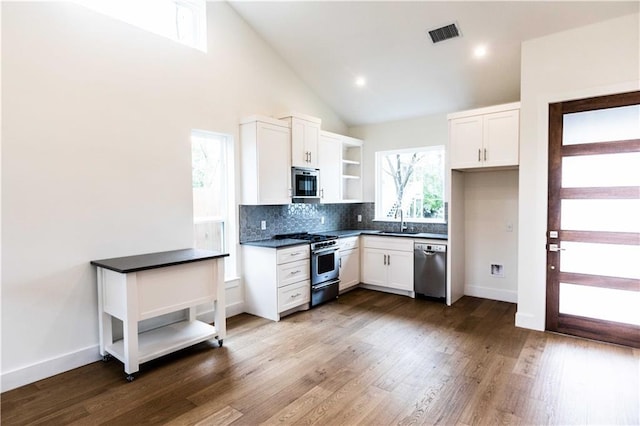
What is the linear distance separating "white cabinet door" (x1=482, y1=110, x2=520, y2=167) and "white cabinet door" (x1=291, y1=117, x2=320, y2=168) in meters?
2.15

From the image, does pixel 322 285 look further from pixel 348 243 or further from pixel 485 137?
pixel 485 137

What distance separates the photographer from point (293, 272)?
14.1ft

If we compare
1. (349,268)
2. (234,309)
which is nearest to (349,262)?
(349,268)

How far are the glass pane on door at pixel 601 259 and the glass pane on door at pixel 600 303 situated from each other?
6.7 inches

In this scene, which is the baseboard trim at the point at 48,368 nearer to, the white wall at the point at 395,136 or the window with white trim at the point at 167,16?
the window with white trim at the point at 167,16

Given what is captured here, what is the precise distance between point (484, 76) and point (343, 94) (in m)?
1.95

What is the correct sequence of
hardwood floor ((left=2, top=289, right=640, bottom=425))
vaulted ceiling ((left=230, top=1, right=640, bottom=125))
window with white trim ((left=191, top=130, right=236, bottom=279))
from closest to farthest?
1. hardwood floor ((left=2, top=289, right=640, bottom=425))
2. vaulted ceiling ((left=230, top=1, right=640, bottom=125))
3. window with white trim ((left=191, top=130, right=236, bottom=279))

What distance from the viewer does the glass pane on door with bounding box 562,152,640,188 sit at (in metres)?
3.28

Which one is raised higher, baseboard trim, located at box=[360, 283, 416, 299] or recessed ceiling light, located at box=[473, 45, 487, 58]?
recessed ceiling light, located at box=[473, 45, 487, 58]

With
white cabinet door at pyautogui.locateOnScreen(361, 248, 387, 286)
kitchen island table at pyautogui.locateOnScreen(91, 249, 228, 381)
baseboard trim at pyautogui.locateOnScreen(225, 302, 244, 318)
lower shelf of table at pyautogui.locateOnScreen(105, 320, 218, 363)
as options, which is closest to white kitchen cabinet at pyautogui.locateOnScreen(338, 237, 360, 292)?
white cabinet door at pyautogui.locateOnScreen(361, 248, 387, 286)

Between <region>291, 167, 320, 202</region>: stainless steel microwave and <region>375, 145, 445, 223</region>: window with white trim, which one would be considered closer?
<region>291, 167, 320, 202</region>: stainless steel microwave

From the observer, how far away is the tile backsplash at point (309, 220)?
4512 millimetres

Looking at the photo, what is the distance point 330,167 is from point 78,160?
3.22m

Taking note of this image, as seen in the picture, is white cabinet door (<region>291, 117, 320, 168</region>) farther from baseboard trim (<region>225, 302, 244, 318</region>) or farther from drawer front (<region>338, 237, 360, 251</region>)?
baseboard trim (<region>225, 302, 244, 318</region>)
